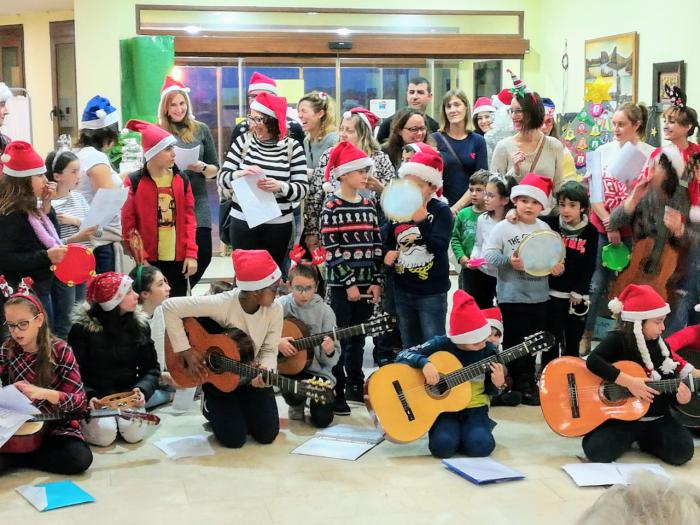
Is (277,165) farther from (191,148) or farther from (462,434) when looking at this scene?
(462,434)

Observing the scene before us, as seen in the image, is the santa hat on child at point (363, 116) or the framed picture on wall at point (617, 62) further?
the framed picture on wall at point (617, 62)

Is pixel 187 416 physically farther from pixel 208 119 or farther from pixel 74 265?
pixel 208 119

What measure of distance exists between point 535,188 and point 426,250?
64cm

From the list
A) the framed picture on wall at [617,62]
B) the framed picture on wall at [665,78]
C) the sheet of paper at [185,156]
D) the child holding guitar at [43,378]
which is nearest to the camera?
the child holding guitar at [43,378]

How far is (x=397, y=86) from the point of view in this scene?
365 inches

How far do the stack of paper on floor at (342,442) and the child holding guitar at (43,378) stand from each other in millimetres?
922

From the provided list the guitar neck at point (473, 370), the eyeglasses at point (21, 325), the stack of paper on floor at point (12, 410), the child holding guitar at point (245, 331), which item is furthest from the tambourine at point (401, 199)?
the stack of paper on floor at point (12, 410)

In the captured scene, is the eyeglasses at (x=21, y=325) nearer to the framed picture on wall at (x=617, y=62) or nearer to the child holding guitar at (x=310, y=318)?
the child holding guitar at (x=310, y=318)

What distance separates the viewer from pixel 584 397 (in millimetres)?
4043

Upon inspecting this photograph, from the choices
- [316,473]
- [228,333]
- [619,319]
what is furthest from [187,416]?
[619,319]

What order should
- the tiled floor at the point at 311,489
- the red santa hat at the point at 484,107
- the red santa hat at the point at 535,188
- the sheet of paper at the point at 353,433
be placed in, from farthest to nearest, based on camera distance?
the red santa hat at the point at 484,107 < the red santa hat at the point at 535,188 < the sheet of paper at the point at 353,433 < the tiled floor at the point at 311,489

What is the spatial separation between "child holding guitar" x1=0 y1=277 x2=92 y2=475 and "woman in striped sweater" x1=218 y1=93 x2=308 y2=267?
1331mm

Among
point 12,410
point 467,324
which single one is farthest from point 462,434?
point 12,410

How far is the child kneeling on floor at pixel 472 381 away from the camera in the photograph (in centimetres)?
401
